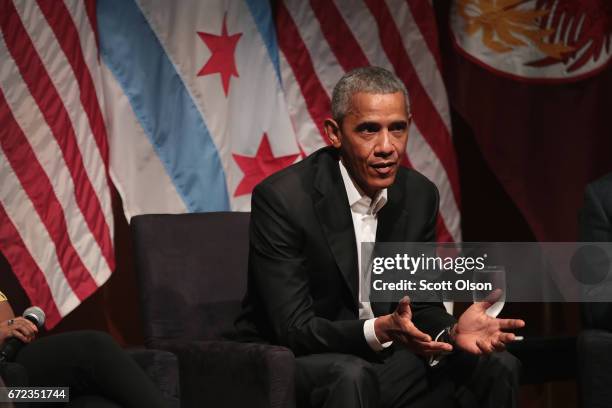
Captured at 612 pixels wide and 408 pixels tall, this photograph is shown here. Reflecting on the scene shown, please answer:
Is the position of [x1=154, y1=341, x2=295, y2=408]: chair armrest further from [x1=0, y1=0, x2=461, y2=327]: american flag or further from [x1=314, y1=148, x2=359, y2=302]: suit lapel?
[x1=0, y1=0, x2=461, y2=327]: american flag

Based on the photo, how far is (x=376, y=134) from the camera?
3000 millimetres

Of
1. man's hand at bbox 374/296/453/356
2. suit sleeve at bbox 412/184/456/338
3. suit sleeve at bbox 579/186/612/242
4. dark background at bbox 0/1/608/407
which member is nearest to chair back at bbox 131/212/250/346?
suit sleeve at bbox 412/184/456/338

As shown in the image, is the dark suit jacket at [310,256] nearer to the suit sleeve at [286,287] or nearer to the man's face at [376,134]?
the suit sleeve at [286,287]

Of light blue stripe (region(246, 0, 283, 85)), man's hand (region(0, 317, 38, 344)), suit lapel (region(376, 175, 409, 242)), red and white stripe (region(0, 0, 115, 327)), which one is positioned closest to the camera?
man's hand (region(0, 317, 38, 344))

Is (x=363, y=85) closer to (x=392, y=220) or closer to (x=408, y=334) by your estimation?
(x=392, y=220)

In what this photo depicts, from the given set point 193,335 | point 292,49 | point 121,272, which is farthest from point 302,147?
point 193,335

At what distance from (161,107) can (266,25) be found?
0.61 meters

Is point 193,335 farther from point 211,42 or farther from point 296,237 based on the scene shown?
point 211,42

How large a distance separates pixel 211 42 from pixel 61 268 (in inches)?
44.7

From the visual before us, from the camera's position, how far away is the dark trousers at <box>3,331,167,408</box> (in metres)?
2.80

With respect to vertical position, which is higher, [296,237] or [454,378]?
[296,237]

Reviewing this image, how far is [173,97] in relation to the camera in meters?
4.14

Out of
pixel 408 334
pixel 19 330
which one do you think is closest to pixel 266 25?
pixel 19 330

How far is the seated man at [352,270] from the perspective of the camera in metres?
2.76
